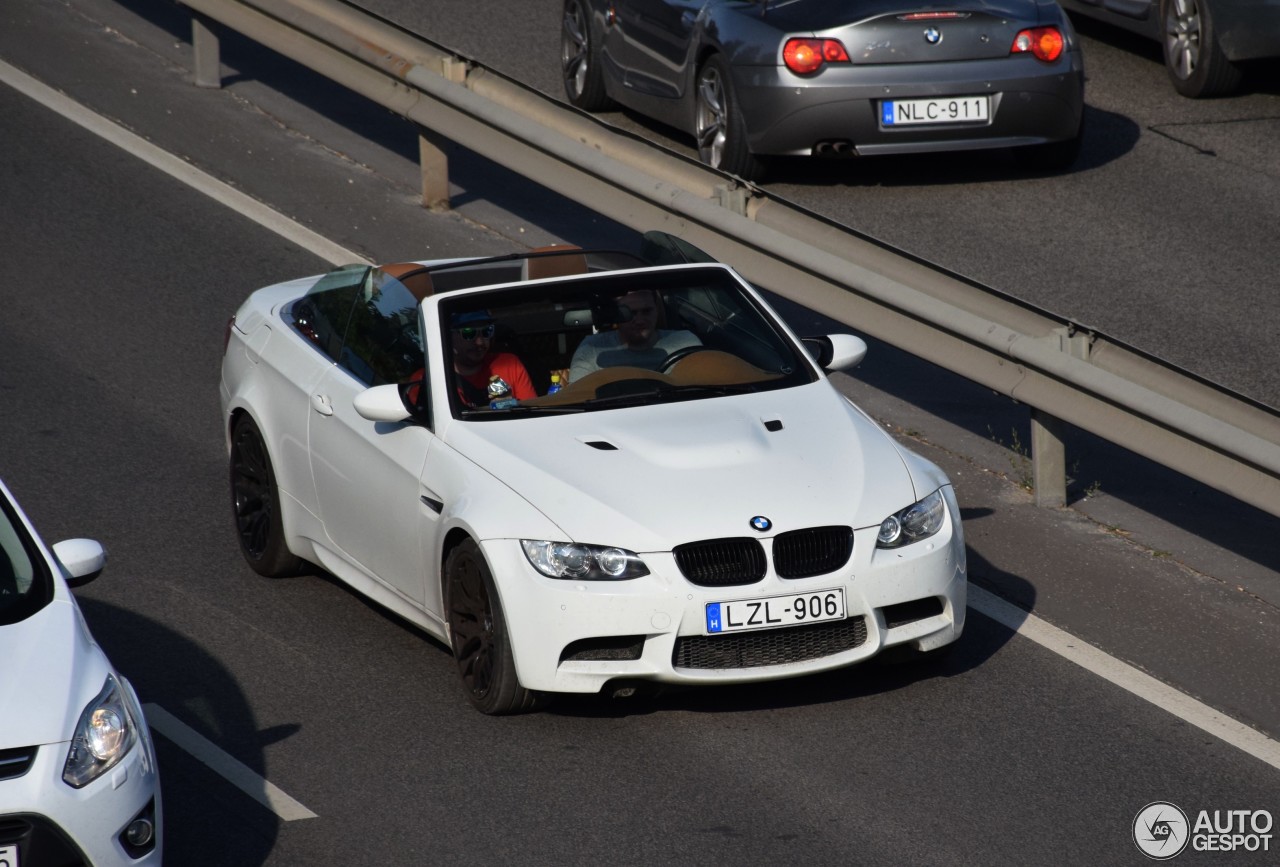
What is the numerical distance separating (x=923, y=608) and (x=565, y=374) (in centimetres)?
177

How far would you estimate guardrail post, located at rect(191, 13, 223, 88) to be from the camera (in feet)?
51.4

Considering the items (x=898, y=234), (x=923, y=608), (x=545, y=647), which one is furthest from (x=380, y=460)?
(x=898, y=234)

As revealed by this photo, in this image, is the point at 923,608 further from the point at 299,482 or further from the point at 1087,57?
the point at 1087,57

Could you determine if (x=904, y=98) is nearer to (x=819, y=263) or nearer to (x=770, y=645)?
(x=819, y=263)

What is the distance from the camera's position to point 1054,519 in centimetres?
958

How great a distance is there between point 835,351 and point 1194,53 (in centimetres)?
777

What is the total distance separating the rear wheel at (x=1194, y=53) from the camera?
14.9 metres

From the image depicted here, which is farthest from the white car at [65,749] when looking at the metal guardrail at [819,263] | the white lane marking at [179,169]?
the white lane marking at [179,169]

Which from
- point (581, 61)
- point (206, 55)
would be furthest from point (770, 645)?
point (206, 55)

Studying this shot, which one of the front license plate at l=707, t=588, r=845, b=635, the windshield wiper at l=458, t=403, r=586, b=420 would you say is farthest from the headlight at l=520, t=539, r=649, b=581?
the windshield wiper at l=458, t=403, r=586, b=420

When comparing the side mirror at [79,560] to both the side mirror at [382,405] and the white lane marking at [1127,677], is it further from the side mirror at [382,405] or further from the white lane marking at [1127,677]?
the white lane marking at [1127,677]

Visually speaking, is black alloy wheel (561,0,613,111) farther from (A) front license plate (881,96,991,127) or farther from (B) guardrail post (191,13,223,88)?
(A) front license plate (881,96,991,127)

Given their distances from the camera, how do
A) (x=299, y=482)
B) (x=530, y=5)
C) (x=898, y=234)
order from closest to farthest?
(x=299, y=482)
(x=898, y=234)
(x=530, y=5)

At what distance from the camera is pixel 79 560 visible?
21.5 feet
